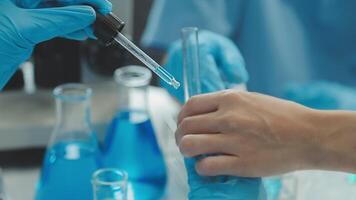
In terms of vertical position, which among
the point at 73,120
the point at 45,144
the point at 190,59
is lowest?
the point at 45,144

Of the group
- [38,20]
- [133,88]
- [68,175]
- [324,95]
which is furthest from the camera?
[324,95]

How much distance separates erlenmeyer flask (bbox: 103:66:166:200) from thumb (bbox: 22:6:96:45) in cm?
20

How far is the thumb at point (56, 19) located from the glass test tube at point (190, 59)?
141 millimetres

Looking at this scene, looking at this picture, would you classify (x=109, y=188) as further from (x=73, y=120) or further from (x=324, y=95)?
(x=324, y=95)

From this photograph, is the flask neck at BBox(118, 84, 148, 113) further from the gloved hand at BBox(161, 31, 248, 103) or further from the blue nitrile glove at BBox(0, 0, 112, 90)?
the blue nitrile glove at BBox(0, 0, 112, 90)

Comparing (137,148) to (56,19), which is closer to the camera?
(56,19)

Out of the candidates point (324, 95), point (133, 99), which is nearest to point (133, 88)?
point (133, 99)

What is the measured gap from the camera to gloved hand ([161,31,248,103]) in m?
0.79

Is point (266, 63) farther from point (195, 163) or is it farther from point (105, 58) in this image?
point (195, 163)

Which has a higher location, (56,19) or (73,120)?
(56,19)

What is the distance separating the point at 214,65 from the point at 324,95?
0.38m

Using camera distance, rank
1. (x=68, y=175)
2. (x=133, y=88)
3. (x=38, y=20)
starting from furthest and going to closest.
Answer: (x=133, y=88), (x=68, y=175), (x=38, y=20)

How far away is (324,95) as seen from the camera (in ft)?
3.70

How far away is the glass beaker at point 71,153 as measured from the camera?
0.67 m
